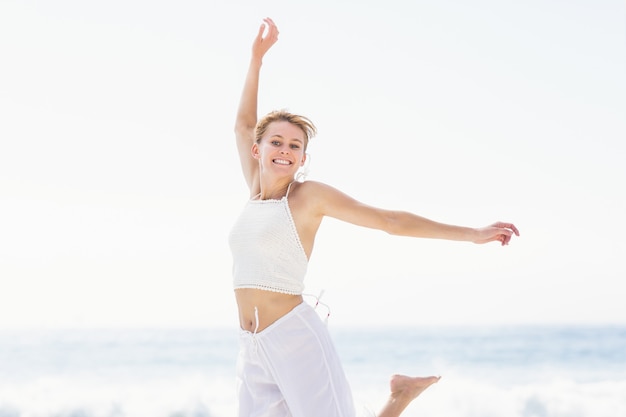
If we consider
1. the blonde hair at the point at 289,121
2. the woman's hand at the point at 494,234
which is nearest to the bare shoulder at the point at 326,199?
the blonde hair at the point at 289,121

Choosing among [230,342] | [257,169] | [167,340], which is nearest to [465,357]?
[230,342]

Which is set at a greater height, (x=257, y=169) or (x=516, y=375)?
(x=257, y=169)

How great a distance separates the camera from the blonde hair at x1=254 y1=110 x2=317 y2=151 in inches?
147

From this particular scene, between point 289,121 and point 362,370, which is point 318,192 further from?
point 362,370

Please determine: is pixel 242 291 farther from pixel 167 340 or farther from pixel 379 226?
pixel 167 340

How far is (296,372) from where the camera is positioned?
3443mm

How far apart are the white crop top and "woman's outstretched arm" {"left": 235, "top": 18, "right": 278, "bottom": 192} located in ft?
1.45

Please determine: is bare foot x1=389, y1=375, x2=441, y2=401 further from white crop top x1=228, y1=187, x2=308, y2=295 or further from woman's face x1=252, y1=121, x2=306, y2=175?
woman's face x1=252, y1=121, x2=306, y2=175

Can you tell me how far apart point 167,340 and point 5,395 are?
31.9 feet

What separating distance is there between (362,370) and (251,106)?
1468 cm

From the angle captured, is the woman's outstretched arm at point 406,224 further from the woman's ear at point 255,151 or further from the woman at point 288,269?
the woman's ear at point 255,151

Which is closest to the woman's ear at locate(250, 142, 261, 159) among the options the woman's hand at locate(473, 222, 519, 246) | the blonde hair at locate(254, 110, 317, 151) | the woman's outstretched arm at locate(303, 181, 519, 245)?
the blonde hair at locate(254, 110, 317, 151)

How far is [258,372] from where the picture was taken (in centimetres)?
356

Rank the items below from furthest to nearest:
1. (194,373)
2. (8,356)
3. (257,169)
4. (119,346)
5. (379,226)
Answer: (119,346) → (8,356) → (194,373) → (257,169) → (379,226)
